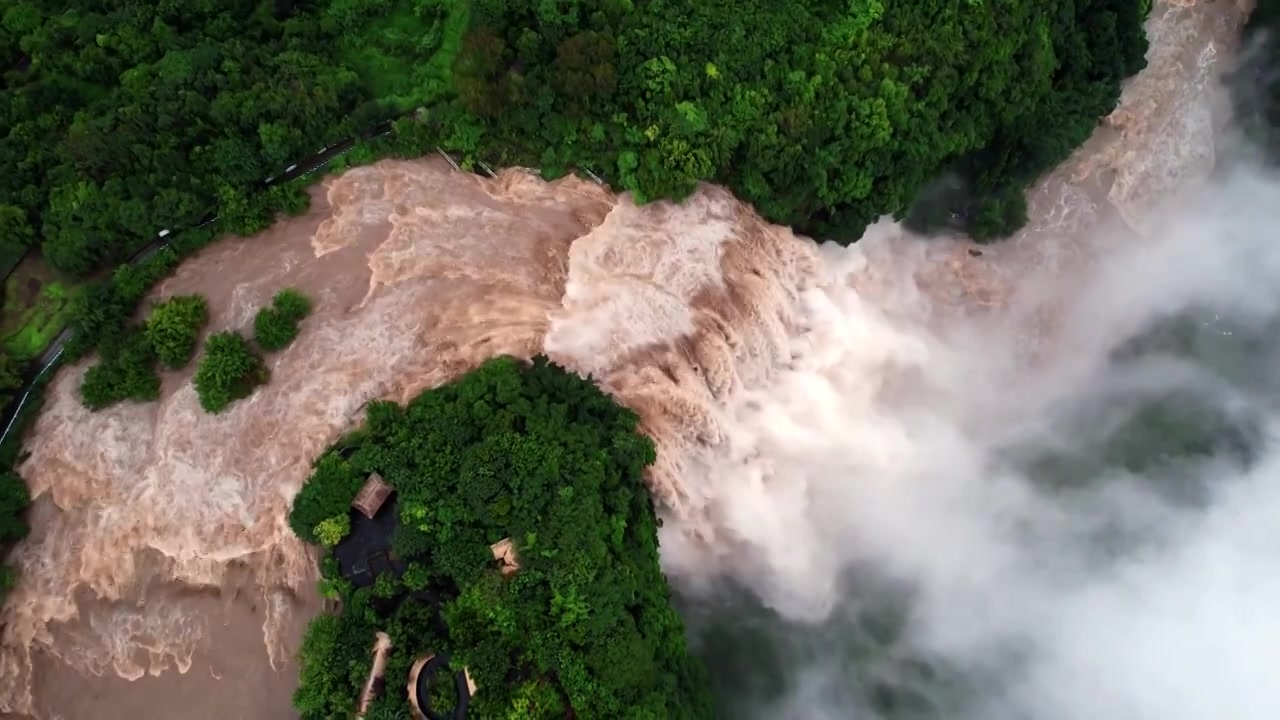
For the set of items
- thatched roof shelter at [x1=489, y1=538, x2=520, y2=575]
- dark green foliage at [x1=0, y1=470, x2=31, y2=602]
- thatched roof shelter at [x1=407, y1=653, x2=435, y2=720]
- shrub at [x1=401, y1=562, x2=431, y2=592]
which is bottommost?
dark green foliage at [x1=0, y1=470, x2=31, y2=602]

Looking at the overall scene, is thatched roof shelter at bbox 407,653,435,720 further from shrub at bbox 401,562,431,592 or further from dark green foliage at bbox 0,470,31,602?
dark green foliage at bbox 0,470,31,602

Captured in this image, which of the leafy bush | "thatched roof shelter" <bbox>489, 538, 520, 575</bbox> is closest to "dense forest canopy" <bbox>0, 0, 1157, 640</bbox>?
the leafy bush

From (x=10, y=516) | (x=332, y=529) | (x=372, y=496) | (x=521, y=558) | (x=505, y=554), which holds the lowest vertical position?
(x=10, y=516)

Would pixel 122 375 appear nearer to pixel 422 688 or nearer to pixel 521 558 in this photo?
pixel 422 688

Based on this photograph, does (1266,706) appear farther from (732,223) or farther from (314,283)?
(314,283)

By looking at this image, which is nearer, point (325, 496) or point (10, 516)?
point (325, 496)

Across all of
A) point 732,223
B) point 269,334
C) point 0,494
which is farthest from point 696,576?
point 0,494

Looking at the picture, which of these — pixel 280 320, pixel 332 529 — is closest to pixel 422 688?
pixel 332 529
